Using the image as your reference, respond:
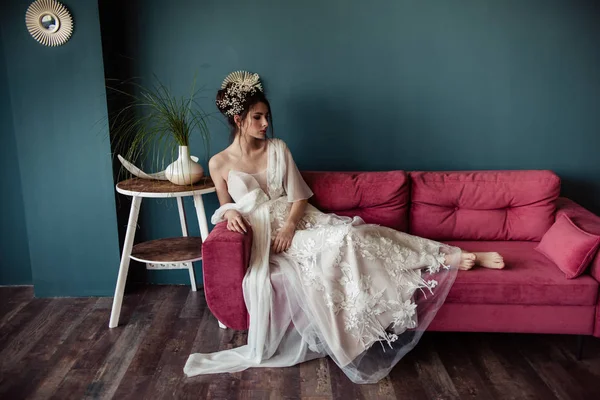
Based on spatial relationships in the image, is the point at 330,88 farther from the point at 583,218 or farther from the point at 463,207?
the point at 583,218

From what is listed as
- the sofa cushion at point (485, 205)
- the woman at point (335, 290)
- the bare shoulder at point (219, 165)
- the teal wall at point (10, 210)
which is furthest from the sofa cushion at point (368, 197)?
the teal wall at point (10, 210)

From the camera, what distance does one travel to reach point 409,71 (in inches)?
118

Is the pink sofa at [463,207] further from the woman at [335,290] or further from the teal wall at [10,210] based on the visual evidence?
the teal wall at [10,210]

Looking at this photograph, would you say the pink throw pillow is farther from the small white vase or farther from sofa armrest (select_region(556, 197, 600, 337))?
the small white vase

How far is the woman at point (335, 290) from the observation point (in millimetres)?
2227

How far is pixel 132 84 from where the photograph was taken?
306 centimetres

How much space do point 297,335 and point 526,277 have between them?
107cm

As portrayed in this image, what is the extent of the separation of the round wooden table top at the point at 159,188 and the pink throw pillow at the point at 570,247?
5.66 feet

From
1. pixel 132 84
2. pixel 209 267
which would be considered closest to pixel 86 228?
pixel 132 84

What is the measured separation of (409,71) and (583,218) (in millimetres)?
1230

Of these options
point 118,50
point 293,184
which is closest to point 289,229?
point 293,184

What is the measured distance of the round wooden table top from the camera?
8.58ft

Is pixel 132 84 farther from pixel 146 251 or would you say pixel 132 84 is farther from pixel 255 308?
pixel 255 308

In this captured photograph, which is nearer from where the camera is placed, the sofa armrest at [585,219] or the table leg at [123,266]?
the sofa armrest at [585,219]
